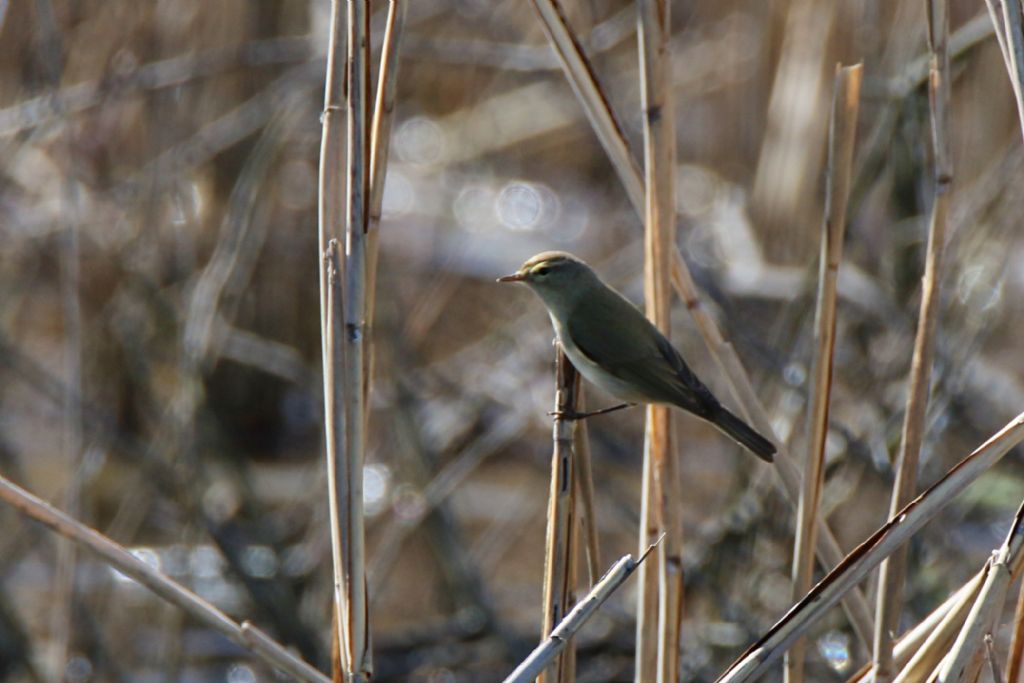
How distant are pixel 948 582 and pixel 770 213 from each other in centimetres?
134

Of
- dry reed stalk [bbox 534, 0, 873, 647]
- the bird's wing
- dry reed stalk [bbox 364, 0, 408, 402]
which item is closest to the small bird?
the bird's wing

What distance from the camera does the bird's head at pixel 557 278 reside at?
2230mm

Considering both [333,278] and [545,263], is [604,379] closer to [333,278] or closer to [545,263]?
[545,263]

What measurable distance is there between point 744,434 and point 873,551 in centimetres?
56

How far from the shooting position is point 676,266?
1.78 m

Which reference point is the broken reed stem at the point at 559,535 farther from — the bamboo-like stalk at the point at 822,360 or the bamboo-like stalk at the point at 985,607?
the bamboo-like stalk at the point at 985,607

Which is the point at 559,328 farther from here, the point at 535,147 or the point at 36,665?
the point at 535,147

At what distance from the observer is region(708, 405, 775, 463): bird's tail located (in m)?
1.80

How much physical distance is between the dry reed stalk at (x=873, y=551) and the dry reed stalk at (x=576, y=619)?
0.63 ft

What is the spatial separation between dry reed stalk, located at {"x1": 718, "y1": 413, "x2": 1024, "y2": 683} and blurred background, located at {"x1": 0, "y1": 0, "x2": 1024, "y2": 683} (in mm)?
1523

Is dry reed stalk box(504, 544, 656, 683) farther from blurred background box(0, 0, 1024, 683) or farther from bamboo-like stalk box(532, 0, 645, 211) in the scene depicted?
blurred background box(0, 0, 1024, 683)

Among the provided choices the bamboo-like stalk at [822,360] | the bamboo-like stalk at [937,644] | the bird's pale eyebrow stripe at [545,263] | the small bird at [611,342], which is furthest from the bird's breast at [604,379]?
the bamboo-like stalk at [937,644]

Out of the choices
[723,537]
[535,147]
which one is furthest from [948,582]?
[535,147]

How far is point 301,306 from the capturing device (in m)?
4.50
